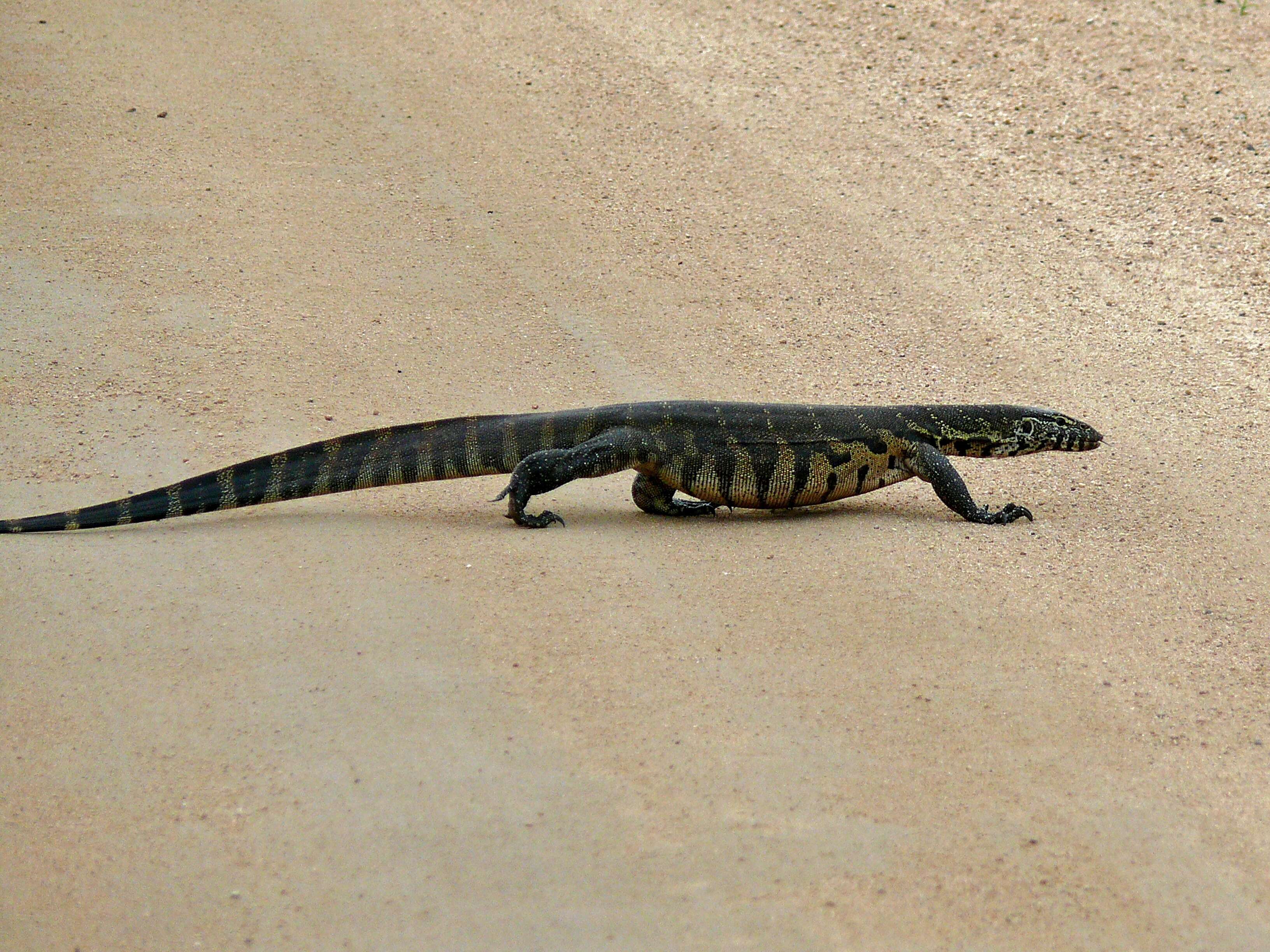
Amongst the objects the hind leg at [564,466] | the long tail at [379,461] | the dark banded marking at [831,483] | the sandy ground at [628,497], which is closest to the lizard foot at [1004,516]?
the sandy ground at [628,497]

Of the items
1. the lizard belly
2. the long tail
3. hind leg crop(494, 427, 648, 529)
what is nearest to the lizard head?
the lizard belly

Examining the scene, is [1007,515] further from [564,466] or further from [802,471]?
[564,466]

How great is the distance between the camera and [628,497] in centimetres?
869

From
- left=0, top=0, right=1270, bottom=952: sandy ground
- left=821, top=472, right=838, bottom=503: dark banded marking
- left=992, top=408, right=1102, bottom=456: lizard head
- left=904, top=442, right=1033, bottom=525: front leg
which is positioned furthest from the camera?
left=992, top=408, right=1102, bottom=456: lizard head

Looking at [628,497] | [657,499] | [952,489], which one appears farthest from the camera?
[628,497]

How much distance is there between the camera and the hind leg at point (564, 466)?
7793 mm

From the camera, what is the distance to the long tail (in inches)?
306

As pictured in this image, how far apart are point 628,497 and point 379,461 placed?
5.30ft

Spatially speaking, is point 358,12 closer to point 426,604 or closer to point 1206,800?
point 426,604

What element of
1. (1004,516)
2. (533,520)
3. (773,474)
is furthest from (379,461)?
(1004,516)

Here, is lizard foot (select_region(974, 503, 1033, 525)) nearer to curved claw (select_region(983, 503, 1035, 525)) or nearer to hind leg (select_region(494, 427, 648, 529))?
curved claw (select_region(983, 503, 1035, 525))

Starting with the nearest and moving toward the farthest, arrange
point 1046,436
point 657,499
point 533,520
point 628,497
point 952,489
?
point 533,520, point 952,489, point 657,499, point 1046,436, point 628,497

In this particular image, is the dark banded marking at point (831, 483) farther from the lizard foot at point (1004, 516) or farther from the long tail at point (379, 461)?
the long tail at point (379, 461)

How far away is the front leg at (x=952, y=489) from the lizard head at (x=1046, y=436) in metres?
0.46
